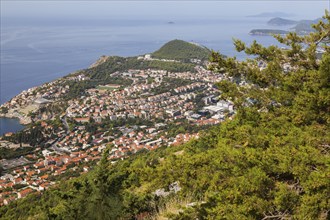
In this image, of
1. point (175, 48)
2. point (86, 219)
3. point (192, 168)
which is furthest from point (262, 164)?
point (175, 48)

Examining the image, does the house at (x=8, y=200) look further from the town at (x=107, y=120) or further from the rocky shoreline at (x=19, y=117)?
the rocky shoreline at (x=19, y=117)

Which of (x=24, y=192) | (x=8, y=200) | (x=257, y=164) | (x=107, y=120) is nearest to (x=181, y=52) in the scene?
(x=107, y=120)

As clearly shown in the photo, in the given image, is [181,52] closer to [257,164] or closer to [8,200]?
[8,200]

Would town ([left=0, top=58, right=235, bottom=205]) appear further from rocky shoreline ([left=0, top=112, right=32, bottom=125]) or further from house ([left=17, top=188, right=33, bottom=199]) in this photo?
rocky shoreline ([left=0, top=112, right=32, bottom=125])

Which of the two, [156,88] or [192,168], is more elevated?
[192,168]

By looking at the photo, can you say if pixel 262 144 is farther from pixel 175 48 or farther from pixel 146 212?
pixel 175 48

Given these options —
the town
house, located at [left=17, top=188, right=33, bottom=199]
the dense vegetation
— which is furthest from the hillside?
the dense vegetation
